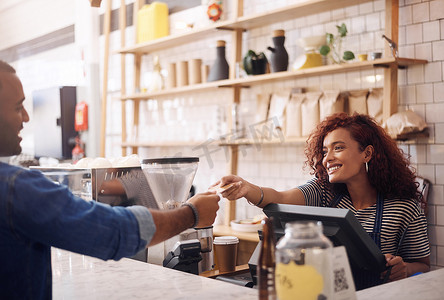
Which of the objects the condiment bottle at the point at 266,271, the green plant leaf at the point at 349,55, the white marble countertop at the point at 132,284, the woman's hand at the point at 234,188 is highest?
the green plant leaf at the point at 349,55

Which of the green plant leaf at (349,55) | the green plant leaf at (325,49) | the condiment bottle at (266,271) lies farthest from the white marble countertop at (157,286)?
the green plant leaf at (325,49)

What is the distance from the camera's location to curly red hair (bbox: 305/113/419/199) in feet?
8.74

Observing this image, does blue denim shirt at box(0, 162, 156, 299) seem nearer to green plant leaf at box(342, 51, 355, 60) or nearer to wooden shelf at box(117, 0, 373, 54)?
A: green plant leaf at box(342, 51, 355, 60)

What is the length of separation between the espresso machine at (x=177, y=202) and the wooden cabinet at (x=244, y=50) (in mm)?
1649

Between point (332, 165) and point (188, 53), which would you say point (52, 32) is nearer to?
point (188, 53)

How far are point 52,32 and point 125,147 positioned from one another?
2.55 meters

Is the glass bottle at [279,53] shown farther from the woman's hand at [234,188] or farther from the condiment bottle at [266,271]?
the condiment bottle at [266,271]

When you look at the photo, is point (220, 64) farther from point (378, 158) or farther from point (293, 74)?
point (378, 158)

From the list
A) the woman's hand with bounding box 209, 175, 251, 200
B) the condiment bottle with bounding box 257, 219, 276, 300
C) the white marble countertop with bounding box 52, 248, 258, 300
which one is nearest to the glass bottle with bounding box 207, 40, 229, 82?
the woman's hand with bounding box 209, 175, 251, 200

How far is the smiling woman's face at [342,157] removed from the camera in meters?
2.71

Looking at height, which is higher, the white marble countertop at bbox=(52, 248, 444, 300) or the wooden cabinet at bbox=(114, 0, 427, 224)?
the wooden cabinet at bbox=(114, 0, 427, 224)

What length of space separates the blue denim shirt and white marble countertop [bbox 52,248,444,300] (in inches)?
14.4

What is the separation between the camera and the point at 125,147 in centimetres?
579

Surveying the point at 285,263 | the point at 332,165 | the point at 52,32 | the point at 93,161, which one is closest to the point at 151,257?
the point at 93,161
